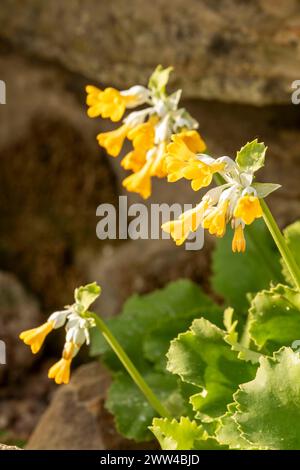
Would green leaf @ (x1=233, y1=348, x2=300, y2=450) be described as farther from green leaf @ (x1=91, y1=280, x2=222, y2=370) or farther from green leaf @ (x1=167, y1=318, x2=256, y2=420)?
green leaf @ (x1=91, y1=280, x2=222, y2=370)

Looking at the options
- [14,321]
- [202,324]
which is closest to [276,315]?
[202,324]

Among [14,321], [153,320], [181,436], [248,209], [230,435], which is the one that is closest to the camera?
[248,209]

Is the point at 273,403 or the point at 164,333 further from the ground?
the point at 164,333

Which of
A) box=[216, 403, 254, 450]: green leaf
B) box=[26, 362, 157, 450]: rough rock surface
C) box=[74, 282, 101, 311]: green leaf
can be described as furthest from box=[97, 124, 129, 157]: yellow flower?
box=[26, 362, 157, 450]: rough rock surface

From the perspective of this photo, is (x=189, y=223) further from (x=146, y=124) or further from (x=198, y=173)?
(x=146, y=124)

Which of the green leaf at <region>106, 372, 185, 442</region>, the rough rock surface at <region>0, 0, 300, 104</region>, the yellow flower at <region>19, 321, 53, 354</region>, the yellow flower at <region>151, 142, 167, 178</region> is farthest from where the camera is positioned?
the rough rock surface at <region>0, 0, 300, 104</region>
